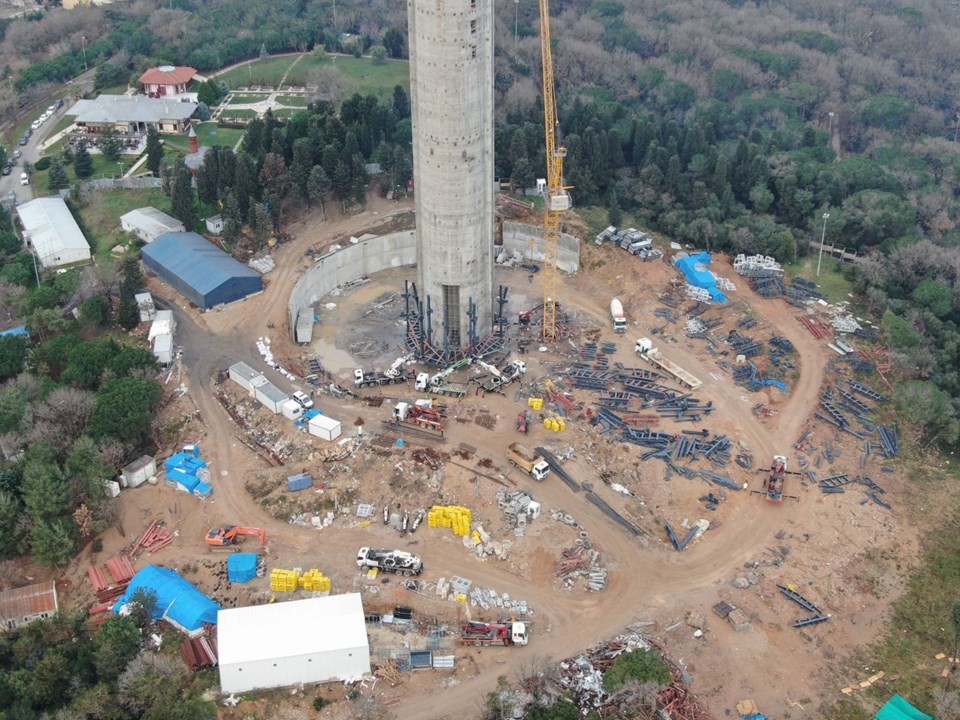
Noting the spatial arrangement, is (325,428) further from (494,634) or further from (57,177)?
(57,177)

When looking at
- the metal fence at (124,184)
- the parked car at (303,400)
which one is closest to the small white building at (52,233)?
the metal fence at (124,184)

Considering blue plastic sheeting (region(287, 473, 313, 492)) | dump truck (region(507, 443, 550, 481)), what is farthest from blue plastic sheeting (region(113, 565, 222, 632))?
dump truck (region(507, 443, 550, 481))

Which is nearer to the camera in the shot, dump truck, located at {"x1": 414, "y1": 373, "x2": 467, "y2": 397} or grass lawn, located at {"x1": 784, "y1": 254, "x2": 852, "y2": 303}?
dump truck, located at {"x1": 414, "y1": 373, "x2": 467, "y2": 397}

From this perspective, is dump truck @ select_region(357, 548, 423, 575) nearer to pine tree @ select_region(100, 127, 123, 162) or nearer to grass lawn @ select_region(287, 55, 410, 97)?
pine tree @ select_region(100, 127, 123, 162)

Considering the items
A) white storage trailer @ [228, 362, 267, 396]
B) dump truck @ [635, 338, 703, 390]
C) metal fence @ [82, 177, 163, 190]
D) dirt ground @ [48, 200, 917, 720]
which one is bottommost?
dirt ground @ [48, 200, 917, 720]

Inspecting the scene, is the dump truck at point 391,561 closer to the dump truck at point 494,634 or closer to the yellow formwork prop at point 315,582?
the yellow formwork prop at point 315,582
